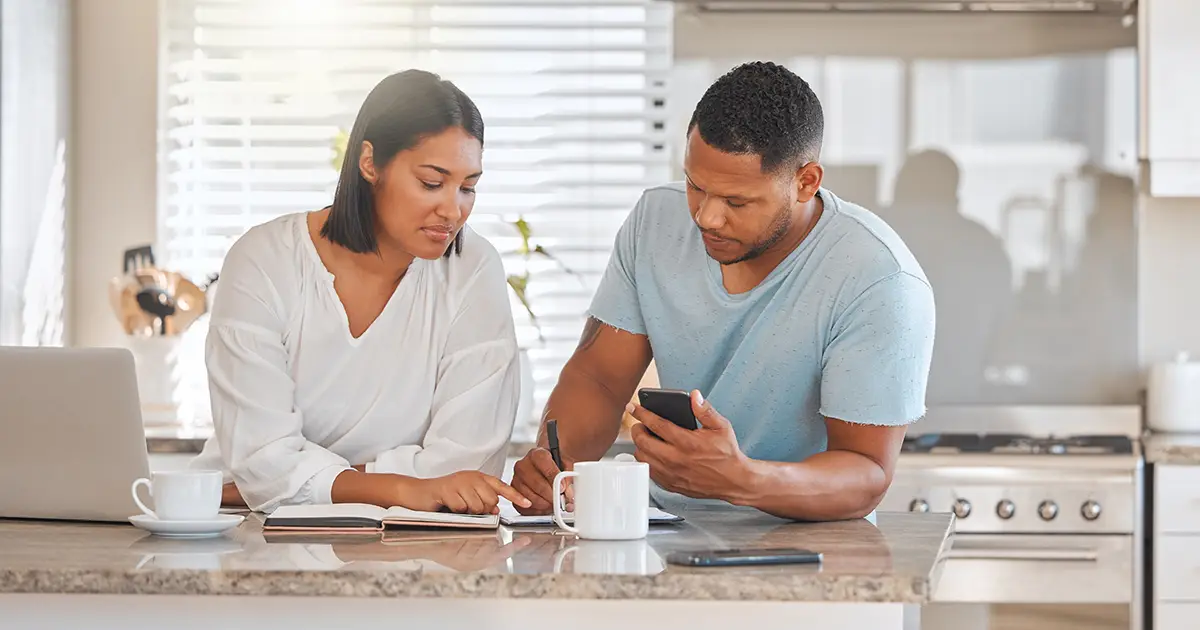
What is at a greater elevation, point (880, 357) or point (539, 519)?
point (880, 357)

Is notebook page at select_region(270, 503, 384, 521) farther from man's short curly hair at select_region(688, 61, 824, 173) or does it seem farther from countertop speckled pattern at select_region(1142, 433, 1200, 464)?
countertop speckled pattern at select_region(1142, 433, 1200, 464)

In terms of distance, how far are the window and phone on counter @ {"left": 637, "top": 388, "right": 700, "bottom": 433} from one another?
204 cm

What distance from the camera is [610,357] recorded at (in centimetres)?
228

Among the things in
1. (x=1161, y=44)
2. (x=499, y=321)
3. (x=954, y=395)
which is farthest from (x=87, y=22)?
(x=1161, y=44)

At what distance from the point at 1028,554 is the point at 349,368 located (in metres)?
1.81

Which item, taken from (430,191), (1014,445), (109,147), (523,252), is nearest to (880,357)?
(430,191)

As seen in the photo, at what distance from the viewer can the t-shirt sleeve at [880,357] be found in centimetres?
193

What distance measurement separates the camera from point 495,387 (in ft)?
7.04

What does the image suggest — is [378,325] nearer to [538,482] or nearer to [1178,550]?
[538,482]

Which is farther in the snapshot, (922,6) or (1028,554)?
(922,6)

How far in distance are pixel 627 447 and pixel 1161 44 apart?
1654 millimetres

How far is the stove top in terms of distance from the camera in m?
3.34

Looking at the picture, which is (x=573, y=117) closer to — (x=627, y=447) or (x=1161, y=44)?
(x=627, y=447)

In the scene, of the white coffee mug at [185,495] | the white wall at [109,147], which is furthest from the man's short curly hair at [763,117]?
the white wall at [109,147]
